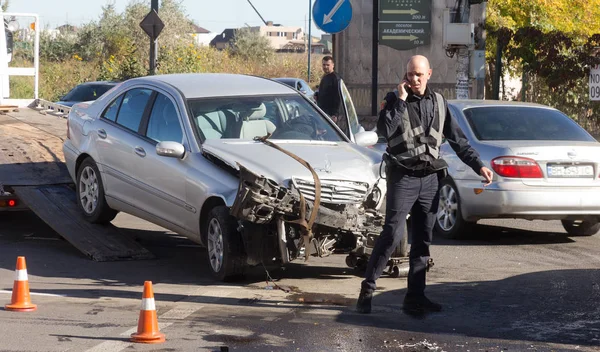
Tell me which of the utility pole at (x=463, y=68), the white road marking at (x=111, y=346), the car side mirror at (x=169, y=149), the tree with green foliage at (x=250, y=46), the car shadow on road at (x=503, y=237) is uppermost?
the tree with green foliage at (x=250, y=46)

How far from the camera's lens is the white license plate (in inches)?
439

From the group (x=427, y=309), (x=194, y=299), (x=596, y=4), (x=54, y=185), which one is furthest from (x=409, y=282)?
(x=596, y=4)

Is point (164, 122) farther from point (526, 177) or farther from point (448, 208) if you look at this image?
point (526, 177)

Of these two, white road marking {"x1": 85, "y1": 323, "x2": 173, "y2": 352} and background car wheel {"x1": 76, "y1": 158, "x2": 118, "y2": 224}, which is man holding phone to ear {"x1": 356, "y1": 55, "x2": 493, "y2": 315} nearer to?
white road marking {"x1": 85, "y1": 323, "x2": 173, "y2": 352}

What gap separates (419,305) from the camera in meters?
8.05

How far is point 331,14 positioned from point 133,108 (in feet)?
21.7

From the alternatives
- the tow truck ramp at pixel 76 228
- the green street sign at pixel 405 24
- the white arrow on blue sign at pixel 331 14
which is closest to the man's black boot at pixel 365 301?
the tow truck ramp at pixel 76 228

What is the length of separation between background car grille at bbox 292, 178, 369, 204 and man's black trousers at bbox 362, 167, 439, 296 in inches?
37.8

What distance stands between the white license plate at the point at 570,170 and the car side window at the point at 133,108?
410 centimetres

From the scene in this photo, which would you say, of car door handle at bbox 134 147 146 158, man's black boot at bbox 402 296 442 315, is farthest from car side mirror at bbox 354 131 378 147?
man's black boot at bbox 402 296 442 315

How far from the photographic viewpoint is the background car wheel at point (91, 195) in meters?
11.1

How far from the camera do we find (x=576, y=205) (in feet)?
36.8

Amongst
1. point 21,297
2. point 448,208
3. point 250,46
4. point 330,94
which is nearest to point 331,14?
point 330,94

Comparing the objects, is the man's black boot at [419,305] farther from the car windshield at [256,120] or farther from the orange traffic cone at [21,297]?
the orange traffic cone at [21,297]
